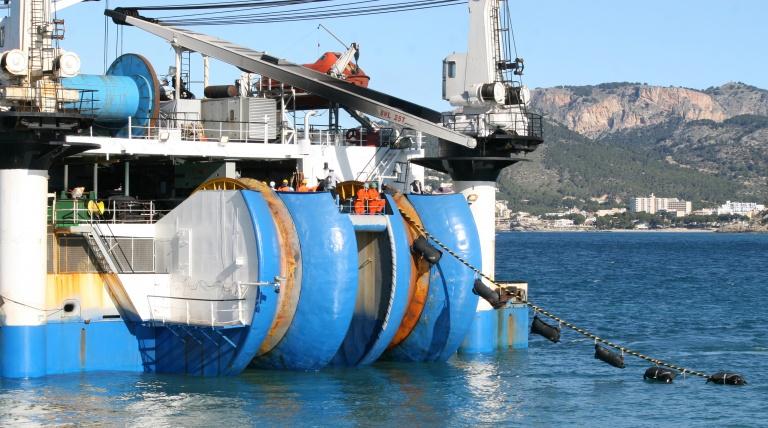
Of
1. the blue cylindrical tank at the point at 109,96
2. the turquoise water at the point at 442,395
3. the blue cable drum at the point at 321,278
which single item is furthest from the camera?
the blue cylindrical tank at the point at 109,96

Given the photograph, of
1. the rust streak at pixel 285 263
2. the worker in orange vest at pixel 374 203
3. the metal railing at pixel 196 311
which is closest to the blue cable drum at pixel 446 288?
the worker in orange vest at pixel 374 203

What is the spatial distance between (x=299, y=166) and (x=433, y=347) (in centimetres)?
678

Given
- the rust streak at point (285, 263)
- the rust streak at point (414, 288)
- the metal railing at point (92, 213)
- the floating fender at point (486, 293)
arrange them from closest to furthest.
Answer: the rust streak at point (285, 263) → the metal railing at point (92, 213) → the floating fender at point (486, 293) → the rust streak at point (414, 288)

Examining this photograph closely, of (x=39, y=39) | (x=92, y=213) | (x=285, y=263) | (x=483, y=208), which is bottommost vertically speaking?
(x=285, y=263)

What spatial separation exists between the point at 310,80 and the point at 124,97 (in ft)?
18.2

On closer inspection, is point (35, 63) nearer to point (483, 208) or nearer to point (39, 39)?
point (39, 39)

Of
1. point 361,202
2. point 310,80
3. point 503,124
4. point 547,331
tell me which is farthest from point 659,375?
point 310,80

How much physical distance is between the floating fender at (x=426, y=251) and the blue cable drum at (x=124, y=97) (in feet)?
26.2

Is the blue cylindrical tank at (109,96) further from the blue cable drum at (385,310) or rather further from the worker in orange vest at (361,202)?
the blue cable drum at (385,310)

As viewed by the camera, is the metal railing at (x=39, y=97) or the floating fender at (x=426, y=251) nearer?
the metal railing at (x=39, y=97)

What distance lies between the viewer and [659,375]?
119ft

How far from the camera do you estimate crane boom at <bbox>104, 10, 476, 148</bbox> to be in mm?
39750

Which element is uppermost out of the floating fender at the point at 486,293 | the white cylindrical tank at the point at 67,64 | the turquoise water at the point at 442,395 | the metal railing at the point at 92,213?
the white cylindrical tank at the point at 67,64

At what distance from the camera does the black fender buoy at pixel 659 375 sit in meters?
36.3
